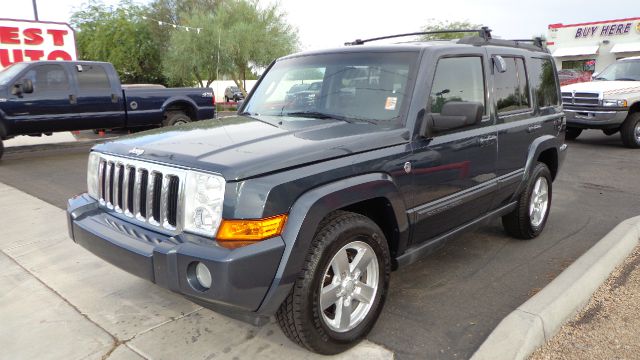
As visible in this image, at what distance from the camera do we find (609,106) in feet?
33.1

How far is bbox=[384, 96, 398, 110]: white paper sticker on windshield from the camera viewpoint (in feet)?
10.7

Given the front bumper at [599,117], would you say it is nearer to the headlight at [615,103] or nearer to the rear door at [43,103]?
the headlight at [615,103]

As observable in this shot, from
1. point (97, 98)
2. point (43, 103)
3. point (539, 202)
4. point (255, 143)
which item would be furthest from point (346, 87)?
point (97, 98)

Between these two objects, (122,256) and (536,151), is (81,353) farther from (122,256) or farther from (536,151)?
(536,151)

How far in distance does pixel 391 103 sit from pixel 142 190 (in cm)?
166

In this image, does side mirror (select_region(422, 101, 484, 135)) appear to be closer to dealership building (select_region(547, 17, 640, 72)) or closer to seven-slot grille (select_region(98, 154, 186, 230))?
seven-slot grille (select_region(98, 154, 186, 230))

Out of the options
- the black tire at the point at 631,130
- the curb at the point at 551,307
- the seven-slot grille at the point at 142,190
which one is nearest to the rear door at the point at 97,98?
the seven-slot grille at the point at 142,190

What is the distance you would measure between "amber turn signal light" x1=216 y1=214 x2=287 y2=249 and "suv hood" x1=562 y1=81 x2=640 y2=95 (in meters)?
10.0

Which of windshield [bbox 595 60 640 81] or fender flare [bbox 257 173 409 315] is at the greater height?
windshield [bbox 595 60 640 81]

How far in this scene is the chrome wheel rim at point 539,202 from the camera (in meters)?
4.68

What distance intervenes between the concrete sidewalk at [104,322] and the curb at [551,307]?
636 millimetres

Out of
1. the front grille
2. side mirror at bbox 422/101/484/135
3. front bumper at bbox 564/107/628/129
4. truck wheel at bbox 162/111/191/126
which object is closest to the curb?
Result: side mirror at bbox 422/101/484/135

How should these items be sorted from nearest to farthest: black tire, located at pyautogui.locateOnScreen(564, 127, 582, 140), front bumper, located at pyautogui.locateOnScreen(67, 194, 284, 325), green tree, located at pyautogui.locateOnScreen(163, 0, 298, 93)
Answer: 1. front bumper, located at pyautogui.locateOnScreen(67, 194, 284, 325)
2. black tire, located at pyautogui.locateOnScreen(564, 127, 582, 140)
3. green tree, located at pyautogui.locateOnScreen(163, 0, 298, 93)

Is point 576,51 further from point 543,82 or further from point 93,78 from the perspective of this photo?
point 543,82
